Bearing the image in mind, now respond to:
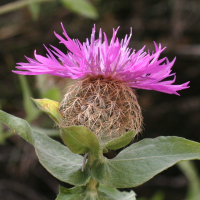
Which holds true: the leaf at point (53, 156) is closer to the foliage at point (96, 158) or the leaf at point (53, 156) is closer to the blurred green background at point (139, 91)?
the foliage at point (96, 158)

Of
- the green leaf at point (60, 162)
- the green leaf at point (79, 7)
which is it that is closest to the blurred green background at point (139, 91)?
the green leaf at point (79, 7)

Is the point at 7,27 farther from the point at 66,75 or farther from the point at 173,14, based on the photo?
the point at 66,75

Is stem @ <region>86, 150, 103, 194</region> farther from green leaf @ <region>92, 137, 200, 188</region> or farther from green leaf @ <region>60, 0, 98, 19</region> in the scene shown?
green leaf @ <region>60, 0, 98, 19</region>

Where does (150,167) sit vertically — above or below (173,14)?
below

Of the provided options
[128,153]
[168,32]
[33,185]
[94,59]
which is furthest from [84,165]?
[168,32]

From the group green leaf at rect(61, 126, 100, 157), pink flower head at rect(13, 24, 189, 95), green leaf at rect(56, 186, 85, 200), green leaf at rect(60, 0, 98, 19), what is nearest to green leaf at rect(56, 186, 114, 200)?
green leaf at rect(56, 186, 85, 200)

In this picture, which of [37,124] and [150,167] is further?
[37,124]

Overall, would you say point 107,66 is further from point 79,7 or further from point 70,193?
point 79,7
